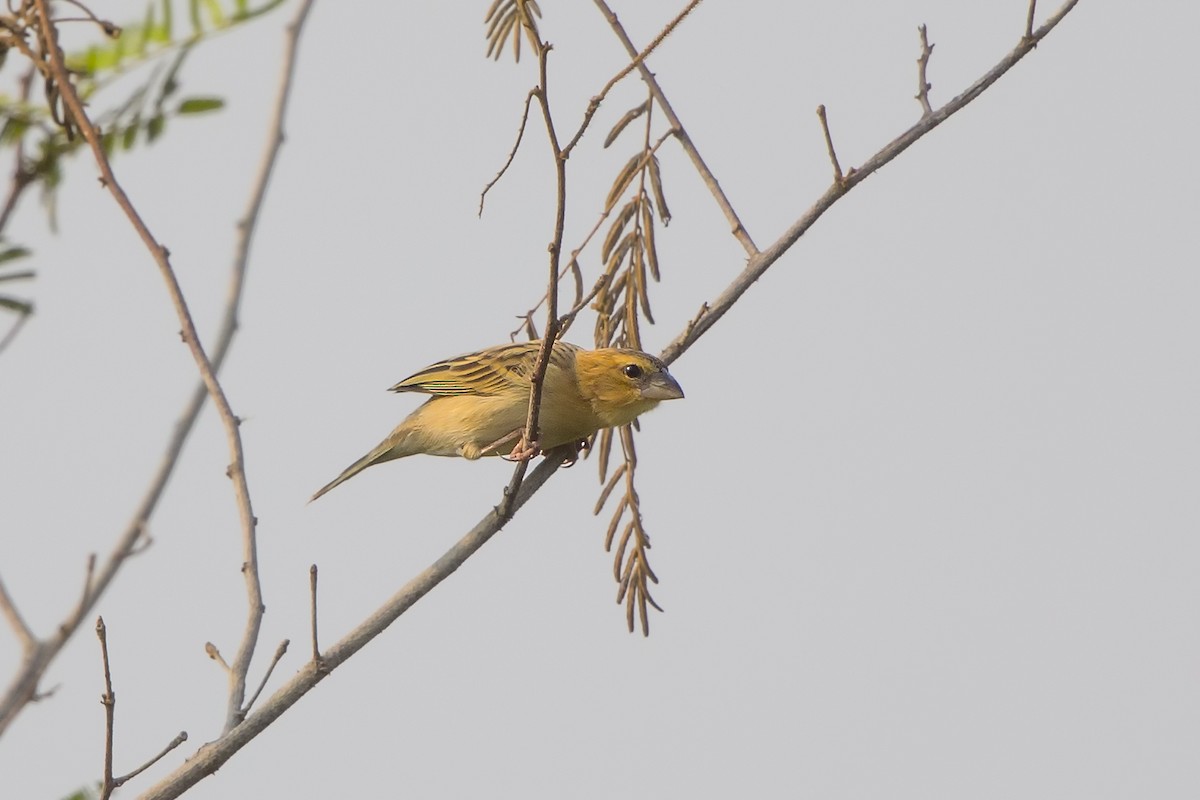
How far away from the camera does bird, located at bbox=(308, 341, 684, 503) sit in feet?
20.0

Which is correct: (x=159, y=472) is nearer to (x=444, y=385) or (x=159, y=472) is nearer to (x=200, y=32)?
(x=200, y=32)

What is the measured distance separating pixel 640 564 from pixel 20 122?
344 cm

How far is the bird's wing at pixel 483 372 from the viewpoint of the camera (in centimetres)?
663

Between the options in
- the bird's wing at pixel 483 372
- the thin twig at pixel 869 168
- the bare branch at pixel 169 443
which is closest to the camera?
the bare branch at pixel 169 443

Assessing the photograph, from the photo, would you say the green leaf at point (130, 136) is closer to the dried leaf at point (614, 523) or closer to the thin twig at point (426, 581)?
the thin twig at point (426, 581)

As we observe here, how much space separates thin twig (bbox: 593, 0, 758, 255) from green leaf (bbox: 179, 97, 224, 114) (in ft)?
9.72

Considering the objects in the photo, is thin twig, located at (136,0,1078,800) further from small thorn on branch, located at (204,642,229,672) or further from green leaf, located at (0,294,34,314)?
green leaf, located at (0,294,34,314)

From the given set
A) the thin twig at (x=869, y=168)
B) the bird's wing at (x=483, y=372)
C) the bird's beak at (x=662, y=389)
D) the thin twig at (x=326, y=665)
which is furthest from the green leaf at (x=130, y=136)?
the bird's wing at (x=483, y=372)

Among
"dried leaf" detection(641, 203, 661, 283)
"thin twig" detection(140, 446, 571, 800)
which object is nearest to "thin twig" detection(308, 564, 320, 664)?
"thin twig" detection(140, 446, 571, 800)

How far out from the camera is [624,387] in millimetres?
6172

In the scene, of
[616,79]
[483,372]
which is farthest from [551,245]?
[483,372]

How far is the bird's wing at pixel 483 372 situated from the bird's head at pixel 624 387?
0.33 m

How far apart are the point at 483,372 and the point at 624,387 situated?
0.86 m

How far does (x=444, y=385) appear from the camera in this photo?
680 centimetres
